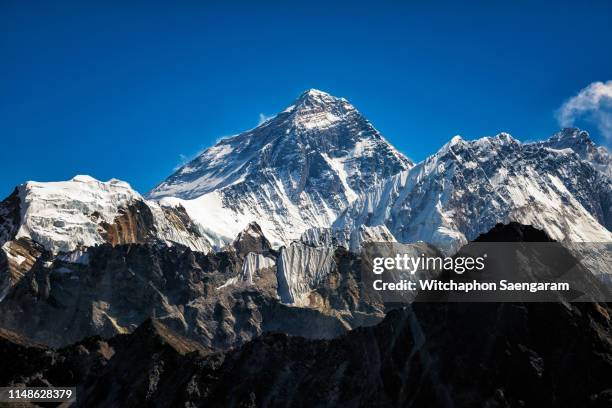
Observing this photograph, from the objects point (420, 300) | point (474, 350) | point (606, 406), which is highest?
point (420, 300)

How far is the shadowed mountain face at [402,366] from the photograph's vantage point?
10431 centimetres

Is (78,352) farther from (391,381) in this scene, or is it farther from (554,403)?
(554,403)

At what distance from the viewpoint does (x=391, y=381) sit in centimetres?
11850

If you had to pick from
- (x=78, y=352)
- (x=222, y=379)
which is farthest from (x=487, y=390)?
(x=78, y=352)

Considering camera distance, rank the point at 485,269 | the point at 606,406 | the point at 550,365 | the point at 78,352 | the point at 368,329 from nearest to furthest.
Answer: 1. the point at 606,406
2. the point at 550,365
3. the point at 485,269
4. the point at 368,329
5. the point at 78,352

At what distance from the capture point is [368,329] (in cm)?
13775

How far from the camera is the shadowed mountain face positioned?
342ft

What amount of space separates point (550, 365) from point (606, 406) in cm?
905

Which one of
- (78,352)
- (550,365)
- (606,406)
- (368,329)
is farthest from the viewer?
(78,352)

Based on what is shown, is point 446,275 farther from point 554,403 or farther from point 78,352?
point 78,352

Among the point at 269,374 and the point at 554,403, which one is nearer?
the point at 554,403

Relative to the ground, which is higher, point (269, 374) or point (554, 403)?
point (269, 374)

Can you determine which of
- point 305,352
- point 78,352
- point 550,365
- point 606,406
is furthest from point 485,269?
point 78,352

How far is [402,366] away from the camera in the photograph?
4668 inches
